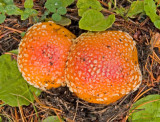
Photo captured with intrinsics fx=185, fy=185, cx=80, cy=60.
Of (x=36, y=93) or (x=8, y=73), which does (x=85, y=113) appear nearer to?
(x=36, y=93)

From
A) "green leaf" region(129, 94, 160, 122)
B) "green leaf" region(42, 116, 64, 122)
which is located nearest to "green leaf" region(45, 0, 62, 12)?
"green leaf" region(42, 116, 64, 122)

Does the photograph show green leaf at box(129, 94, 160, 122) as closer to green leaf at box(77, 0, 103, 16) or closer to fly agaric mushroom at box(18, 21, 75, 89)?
fly agaric mushroom at box(18, 21, 75, 89)

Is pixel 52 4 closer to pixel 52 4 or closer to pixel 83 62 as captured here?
pixel 52 4

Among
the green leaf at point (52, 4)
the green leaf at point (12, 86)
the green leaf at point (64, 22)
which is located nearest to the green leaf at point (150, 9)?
the green leaf at point (64, 22)

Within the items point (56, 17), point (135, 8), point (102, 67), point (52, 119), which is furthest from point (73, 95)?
point (135, 8)

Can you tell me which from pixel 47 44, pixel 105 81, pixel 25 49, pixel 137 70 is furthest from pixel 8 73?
pixel 137 70
